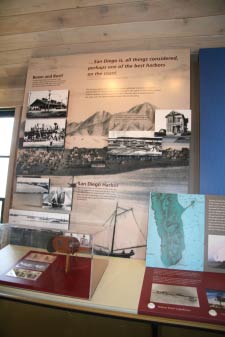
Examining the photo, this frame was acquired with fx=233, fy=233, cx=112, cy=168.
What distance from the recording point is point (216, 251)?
48.3 inches

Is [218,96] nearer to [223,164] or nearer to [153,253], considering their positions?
[223,164]

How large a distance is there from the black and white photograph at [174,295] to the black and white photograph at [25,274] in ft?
1.78

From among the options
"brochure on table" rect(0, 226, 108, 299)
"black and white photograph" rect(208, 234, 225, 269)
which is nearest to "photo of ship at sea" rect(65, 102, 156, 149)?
"brochure on table" rect(0, 226, 108, 299)

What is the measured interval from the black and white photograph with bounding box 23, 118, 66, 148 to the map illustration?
0.77 metres

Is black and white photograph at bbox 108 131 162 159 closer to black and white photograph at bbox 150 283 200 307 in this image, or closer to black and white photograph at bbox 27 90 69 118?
black and white photograph at bbox 27 90 69 118

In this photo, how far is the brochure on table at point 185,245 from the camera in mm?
1069

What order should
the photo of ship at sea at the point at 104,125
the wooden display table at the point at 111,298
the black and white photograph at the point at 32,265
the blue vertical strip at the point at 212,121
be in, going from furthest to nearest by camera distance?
the photo of ship at sea at the point at 104,125 < the blue vertical strip at the point at 212,121 < the black and white photograph at the point at 32,265 < the wooden display table at the point at 111,298

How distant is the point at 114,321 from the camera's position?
1313 mm

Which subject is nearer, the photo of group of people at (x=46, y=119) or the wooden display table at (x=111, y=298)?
the wooden display table at (x=111, y=298)

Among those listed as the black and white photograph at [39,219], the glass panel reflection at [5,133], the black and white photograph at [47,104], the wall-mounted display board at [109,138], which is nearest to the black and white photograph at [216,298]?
the wall-mounted display board at [109,138]

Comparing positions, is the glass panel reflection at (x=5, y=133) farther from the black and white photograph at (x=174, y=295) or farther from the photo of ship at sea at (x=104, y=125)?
the black and white photograph at (x=174, y=295)

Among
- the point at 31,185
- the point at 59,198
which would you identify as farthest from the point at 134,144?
the point at 31,185

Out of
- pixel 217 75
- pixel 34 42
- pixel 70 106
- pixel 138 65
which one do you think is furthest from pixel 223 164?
pixel 34 42

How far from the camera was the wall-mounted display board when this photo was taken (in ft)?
4.69
